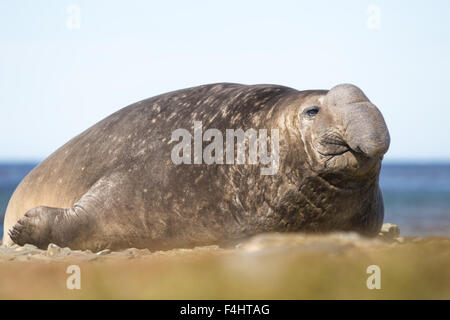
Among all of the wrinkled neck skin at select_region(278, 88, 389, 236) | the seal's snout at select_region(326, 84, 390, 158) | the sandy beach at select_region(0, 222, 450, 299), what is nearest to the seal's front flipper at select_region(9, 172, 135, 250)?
the wrinkled neck skin at select_region(278, 88, 389, 236)

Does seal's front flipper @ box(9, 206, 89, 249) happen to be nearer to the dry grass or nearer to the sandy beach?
the sandy beach

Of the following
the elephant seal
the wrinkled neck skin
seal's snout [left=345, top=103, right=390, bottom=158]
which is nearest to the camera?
seal's snout [left=345, top=103, right=390, bottom=158]

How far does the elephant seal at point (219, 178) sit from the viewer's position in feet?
16.7

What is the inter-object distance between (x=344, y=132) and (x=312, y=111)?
408mm

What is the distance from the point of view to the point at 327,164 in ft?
16.7

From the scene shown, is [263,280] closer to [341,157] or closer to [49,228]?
[341,157]

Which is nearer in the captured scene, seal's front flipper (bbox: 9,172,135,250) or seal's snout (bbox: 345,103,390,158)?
seal's snout (bbox: 345,103,390,158)

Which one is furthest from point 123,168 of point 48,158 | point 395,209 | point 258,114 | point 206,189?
point 395,209

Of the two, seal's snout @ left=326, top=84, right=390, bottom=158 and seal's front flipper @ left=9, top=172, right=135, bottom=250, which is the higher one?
seal's snout @ left=326, top=84, right=390, bottom=158

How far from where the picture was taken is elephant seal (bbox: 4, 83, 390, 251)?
5078 millimetres

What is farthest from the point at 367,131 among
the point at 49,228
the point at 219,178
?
the point at 49,228

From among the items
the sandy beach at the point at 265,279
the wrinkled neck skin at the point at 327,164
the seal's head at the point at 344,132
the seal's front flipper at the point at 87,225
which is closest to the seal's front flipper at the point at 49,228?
the seal's front flipper at the point at 87,225
